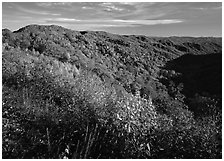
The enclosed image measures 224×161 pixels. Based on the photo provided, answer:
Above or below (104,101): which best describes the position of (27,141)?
below

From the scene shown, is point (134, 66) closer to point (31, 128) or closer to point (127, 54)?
point (127, 54)

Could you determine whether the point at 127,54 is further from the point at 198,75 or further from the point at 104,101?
the point at 104,101

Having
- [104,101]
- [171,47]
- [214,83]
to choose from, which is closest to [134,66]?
[214,83]

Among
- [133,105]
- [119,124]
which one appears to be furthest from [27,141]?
[133,105]

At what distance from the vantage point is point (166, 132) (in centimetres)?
582

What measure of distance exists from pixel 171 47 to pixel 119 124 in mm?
44910

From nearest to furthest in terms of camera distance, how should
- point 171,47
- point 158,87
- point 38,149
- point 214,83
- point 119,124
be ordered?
1. point 38,149
2. point 119,124
3. point 158,87
4. point 214,83
5. point 171,47

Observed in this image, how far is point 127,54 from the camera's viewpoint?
34812 millimetres

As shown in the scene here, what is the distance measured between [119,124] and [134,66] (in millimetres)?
24664

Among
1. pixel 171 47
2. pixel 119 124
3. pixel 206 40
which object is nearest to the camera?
pixel 119 124

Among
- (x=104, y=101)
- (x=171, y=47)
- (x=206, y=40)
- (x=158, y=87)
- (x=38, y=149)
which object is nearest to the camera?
(x=38, y=149)

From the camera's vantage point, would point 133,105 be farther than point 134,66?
No

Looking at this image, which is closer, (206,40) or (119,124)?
(119,124)

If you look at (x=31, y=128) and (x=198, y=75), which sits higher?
(x=31, y=128)
